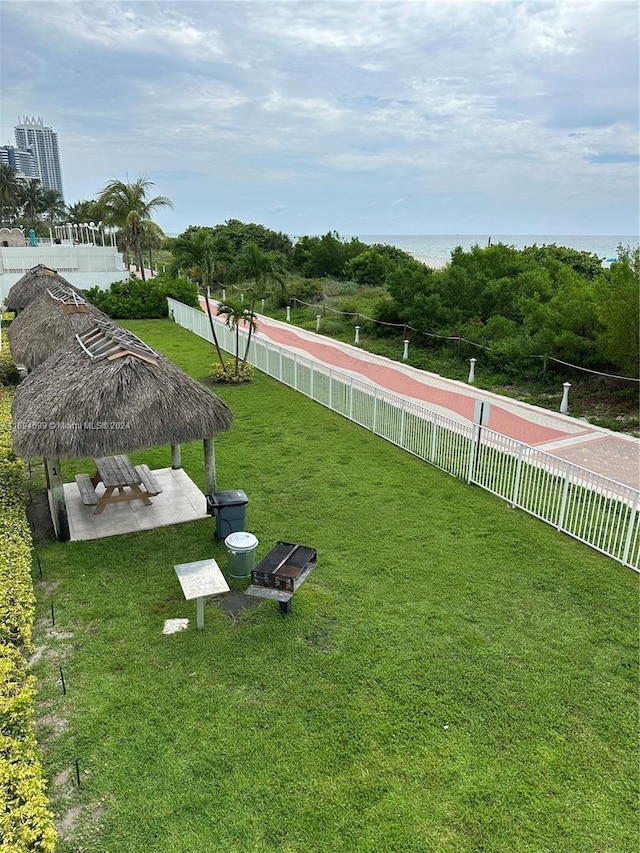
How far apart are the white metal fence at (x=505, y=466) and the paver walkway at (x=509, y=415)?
1.75m

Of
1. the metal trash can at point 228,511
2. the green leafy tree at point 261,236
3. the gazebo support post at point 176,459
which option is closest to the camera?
the metal trash can at point 228,511

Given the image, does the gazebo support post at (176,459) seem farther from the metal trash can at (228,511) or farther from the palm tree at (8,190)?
the palm tree at (8,190)

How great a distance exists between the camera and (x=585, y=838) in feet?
13.6

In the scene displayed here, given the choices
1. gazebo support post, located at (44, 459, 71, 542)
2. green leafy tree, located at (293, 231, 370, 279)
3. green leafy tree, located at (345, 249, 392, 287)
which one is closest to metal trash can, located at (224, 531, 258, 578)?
gazebo support post, located at (44, 459, 71, 542)

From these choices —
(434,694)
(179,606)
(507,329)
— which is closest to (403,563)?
(434,694)

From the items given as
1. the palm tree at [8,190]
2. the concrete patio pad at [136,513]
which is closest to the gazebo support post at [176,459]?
the concrete patio pad at [136,513]

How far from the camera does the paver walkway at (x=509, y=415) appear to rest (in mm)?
11477

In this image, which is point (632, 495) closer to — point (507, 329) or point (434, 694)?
point (434, 694)

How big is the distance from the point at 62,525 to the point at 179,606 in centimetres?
243

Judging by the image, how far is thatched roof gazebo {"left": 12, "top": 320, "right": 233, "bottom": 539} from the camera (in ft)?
24.6

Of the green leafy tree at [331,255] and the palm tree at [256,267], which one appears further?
the green leafy tree at [331,255]

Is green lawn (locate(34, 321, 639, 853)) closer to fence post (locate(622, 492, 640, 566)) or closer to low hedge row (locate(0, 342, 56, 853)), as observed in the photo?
fence post (locate(622, 492, 640, 566))

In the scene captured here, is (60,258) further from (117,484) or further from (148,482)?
(117,484)

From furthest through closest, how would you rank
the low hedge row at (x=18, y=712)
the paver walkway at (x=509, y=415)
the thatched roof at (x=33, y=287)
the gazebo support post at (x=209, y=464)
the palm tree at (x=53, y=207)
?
1. the palm tree at (x=53, y=207)
2. the thatched roof at (x=33, y=287)
3. the paver walkway at (x=509, y=415)
4. the gazebo support post at (x=209, y=464)
5. the low hedge row at (x=18, y=712)
